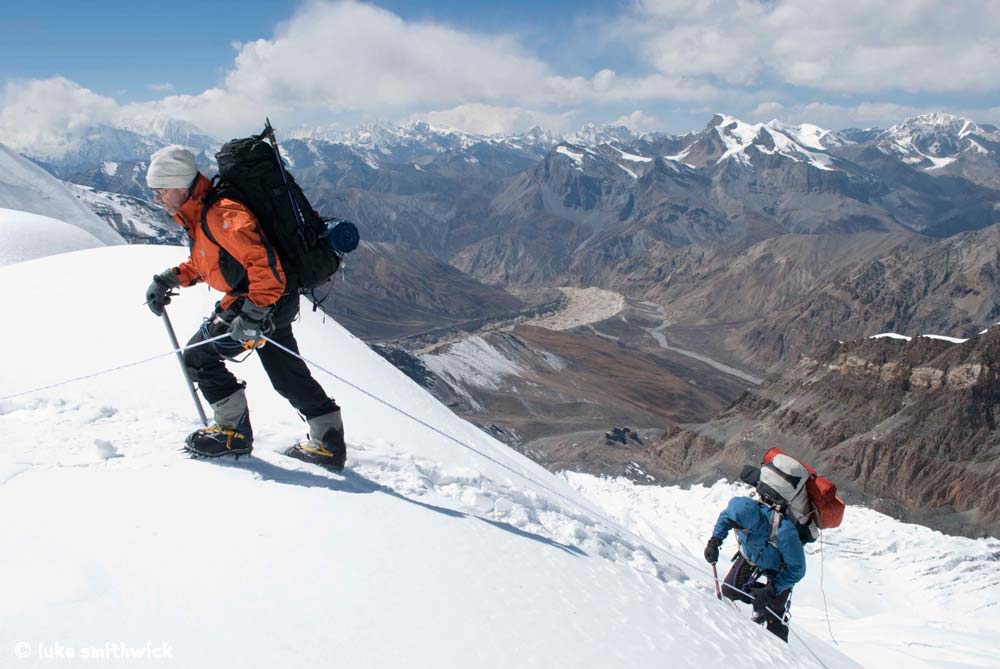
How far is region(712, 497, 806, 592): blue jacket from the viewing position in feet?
23.6

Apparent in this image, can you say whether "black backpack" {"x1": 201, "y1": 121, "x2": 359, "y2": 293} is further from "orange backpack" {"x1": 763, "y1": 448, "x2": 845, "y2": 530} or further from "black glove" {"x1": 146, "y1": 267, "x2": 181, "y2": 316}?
"orange backpack" {"x1": 763, "y1": 448, "x2": 845, "y2": 530}

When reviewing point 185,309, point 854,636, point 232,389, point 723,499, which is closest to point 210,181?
point 232,389

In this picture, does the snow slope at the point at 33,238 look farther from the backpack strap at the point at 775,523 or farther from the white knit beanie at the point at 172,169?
the backpack strap at the point at 775,523

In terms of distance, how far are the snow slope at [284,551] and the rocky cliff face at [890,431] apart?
122 ft

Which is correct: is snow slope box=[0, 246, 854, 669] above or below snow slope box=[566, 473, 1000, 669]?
above

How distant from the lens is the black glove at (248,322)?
5.28 metres

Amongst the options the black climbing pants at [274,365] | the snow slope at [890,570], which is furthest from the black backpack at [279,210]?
the snow slope at [890,570]

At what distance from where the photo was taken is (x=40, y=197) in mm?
43531

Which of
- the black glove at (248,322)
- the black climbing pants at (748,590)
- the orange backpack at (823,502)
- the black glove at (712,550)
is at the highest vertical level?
the black glove at (248,322)

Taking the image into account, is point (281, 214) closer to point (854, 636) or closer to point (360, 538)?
point (360, 538)

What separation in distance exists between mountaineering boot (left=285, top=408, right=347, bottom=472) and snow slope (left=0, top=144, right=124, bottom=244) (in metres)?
35.9

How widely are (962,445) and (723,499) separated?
1887 centimetres

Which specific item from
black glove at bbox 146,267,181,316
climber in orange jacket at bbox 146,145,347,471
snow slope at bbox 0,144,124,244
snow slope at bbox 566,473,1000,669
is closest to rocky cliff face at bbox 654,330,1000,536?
snow slope at bbox 566,473,1000,669

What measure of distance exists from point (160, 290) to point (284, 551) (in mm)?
3024
